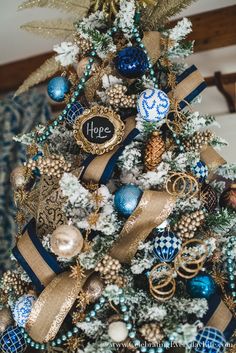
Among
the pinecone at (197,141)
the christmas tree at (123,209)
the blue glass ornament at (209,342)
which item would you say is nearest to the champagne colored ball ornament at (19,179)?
the christmas tree at (123,209)

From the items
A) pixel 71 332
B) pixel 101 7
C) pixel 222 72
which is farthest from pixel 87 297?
pixel 222 72

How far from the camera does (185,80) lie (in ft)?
3.05

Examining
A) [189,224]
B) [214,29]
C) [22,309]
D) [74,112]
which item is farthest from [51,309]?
[214,29]

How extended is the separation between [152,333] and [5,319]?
1.07 feet

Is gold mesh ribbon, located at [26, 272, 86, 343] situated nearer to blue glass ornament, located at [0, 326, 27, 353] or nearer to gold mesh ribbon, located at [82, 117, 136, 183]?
blue glass ornament, located at [0, 326, 27, 353]

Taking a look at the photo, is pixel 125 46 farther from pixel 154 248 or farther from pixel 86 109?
pixel 154 248

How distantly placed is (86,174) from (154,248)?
0.19 metres

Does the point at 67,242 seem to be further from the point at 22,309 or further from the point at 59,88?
the point at 59,88

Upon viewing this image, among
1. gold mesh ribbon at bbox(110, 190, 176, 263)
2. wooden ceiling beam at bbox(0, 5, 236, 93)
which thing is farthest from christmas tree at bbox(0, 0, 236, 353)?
wooden ceiling beam at bbox(0, 5, 236, 93)

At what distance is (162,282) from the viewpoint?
0.76m

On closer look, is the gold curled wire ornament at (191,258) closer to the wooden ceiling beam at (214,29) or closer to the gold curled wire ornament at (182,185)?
the gold curled wire ornament at (182,185)

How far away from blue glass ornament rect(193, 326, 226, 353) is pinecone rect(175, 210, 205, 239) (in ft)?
0.55

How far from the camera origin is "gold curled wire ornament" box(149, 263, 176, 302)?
2.47 ft

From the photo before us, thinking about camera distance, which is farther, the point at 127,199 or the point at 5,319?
the point at 5,319
